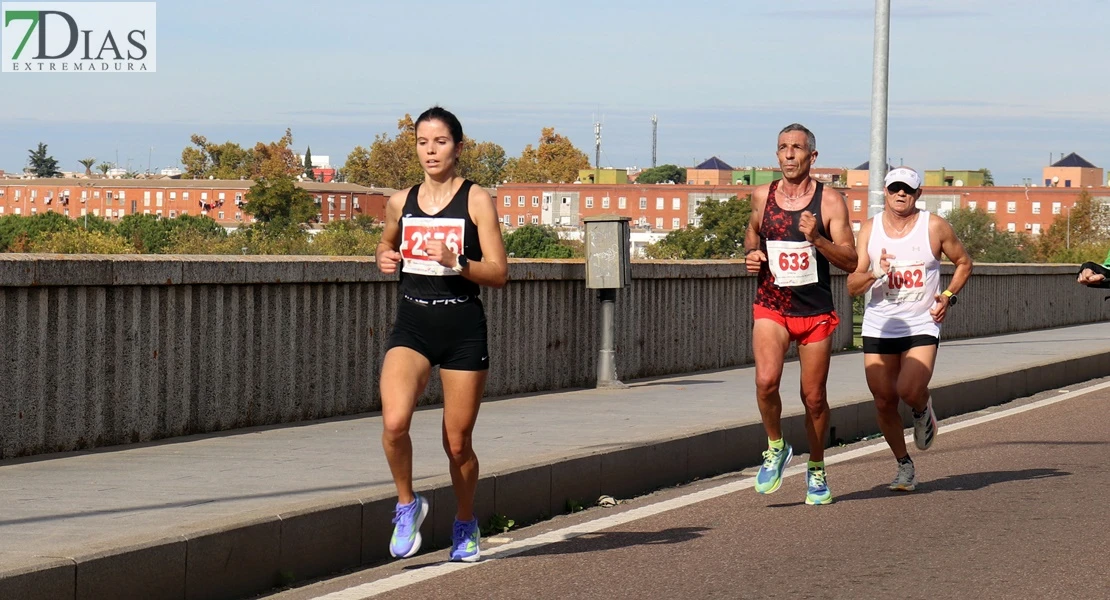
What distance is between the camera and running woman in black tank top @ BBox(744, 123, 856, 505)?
28.3ft

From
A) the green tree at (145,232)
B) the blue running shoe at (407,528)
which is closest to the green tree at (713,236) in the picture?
the green tree at (145,232)

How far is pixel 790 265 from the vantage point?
868 centimetres

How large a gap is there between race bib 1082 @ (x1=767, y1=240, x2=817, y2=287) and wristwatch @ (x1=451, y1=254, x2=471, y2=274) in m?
2.51

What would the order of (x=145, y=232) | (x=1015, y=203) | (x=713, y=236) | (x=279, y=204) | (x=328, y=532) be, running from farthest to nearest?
(x=1015, y=203) → (x=279, y=204) → (x=145, y=232) → (x=713, y=236) → (x=328, y=532)

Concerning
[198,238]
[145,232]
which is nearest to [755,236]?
[198,238]

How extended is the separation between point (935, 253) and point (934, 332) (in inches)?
17.6

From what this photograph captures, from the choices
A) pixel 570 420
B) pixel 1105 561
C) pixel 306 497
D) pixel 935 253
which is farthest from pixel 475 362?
pixel 570 420

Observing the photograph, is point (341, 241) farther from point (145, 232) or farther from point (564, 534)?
point (564, 534)

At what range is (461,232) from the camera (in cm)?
682

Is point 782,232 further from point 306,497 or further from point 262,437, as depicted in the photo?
point 262,437

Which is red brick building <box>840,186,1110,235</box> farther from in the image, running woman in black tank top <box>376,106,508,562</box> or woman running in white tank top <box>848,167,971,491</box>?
running woman in black tank top <box>376,106,508,562</box>

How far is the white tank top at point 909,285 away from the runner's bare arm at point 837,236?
0.72 metres

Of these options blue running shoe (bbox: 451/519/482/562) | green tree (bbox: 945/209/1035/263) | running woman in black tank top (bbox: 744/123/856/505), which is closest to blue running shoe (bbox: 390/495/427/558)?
blue running shoe (bbox: 451/519/482/562)

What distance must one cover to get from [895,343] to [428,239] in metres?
3.63
